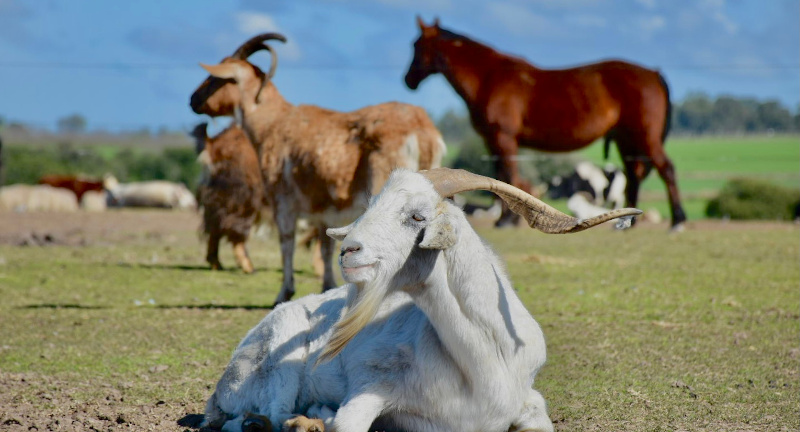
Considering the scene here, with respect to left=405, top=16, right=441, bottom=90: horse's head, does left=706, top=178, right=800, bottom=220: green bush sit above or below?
below

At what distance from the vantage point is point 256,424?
14.3 ft

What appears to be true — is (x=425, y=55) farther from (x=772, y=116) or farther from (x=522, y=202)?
(x=772, y=116)

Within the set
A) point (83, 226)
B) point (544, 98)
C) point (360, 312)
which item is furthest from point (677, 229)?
point (360, 312)

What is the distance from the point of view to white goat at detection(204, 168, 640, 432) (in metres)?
3.90

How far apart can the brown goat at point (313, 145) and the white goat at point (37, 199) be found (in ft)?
54.1

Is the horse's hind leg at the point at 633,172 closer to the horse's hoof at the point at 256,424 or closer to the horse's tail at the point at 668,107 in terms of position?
the horse's tail at the point at 668,107

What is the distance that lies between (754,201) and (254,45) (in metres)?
15.9

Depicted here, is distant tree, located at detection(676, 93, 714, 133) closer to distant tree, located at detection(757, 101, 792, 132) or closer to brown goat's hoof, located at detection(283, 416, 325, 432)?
distant tree, located at detection(757, 101, 792, 132)

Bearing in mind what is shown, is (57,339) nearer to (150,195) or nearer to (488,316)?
(488,316)

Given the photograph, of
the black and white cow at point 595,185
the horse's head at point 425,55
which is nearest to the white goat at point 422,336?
the horse's head at point 425,55

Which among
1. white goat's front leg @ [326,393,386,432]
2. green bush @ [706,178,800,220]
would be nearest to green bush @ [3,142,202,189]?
green bush @ [706,178,800,220]

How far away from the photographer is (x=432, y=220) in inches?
154

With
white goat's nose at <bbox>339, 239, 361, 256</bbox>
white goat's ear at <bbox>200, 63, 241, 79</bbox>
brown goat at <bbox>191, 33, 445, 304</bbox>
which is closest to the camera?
white goat's nose at <bbox>339, 239, 361, 256</bbox>

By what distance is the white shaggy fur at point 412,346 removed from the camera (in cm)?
389
